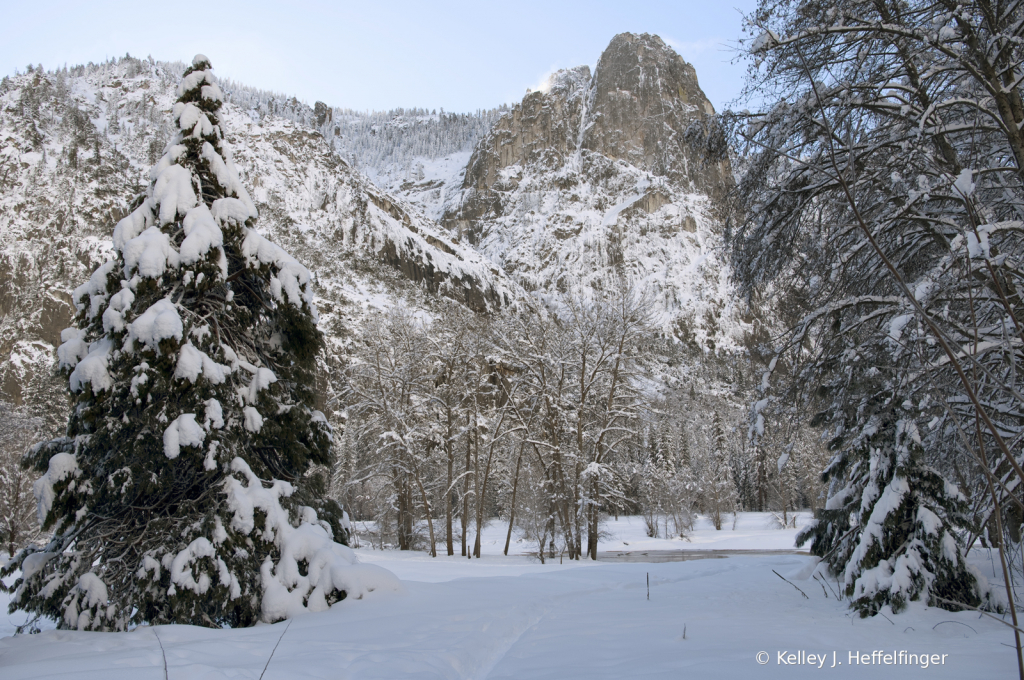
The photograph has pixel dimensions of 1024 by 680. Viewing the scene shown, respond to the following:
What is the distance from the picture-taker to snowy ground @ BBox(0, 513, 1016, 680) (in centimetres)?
354

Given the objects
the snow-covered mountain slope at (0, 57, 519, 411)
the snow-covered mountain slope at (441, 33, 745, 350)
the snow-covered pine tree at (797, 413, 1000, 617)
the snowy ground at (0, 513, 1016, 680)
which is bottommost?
the snowy ground at (0, 513, 1016, 680)

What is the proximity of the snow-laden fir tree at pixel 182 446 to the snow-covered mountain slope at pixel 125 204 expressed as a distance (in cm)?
4053

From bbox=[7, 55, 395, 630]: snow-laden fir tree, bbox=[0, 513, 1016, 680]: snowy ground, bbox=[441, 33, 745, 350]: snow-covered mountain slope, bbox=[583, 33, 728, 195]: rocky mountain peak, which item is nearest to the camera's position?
bbox=[0, 513, 1016, 680]: snowy ground

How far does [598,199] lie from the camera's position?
16012cm

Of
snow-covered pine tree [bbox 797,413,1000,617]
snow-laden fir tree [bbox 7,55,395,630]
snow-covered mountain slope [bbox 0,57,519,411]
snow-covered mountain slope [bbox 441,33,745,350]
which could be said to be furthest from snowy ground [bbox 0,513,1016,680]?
snow-covered mountain slope [bbox 441,33,745,350]

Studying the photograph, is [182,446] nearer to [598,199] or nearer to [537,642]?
[537,642]

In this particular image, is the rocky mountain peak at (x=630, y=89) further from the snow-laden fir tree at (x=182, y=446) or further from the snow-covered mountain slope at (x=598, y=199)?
the snow-laden fir tree at (x=182, y=446)

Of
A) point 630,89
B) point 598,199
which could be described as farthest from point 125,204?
point 630,89

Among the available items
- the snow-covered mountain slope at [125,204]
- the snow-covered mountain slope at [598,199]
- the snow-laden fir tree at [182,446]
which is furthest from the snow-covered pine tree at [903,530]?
the snow-covered mountain slope at [598,199]

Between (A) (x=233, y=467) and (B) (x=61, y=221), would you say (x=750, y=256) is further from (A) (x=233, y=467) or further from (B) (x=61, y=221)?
(B) (x=61, y=221)

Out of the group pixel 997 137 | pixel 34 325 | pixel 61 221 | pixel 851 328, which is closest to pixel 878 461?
pixel 851 328

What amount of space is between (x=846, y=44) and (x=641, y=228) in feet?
489

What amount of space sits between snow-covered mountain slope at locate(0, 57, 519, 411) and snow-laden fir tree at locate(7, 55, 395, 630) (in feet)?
133

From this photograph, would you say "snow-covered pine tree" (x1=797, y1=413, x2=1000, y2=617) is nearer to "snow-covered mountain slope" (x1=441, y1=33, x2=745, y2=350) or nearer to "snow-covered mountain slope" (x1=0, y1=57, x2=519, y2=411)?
"snow-covered mountain slope" (x1=0, y1=57, x2=519, y2=411)
